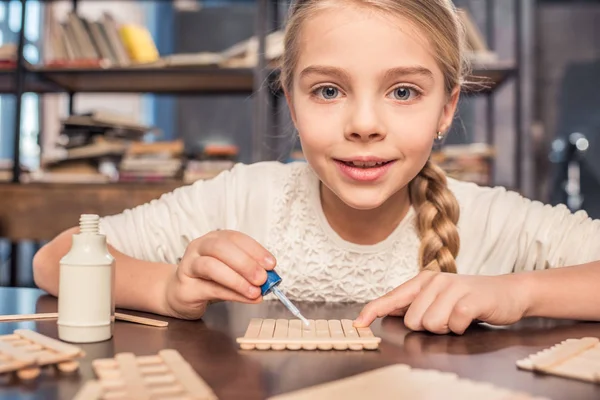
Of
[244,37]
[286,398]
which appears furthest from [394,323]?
[244,37]

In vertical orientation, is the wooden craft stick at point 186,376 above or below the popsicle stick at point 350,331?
above

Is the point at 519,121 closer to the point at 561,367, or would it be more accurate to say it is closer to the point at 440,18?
the point at 440,18

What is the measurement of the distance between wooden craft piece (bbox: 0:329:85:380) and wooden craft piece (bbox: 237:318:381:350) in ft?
0.49

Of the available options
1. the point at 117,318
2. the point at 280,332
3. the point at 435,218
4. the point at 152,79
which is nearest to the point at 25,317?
the point at 117,318

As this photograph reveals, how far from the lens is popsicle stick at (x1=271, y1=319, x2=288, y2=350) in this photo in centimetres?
57

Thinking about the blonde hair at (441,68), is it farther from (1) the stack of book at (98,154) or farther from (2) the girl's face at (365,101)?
(1) the stack of book at (98,154)

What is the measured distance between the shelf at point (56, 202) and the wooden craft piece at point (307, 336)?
5.54 ft

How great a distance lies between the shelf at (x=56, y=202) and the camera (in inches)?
89.3

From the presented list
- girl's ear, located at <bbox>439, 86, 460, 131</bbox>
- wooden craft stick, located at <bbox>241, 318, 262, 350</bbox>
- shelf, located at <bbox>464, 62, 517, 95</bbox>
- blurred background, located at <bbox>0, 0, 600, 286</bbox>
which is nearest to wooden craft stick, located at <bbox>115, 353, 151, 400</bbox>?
wooden craft stick, located at <bbox>241, 318, 262, 350</bbox>

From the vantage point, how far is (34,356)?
19.5 inches

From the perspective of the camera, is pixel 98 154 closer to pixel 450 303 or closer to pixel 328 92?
pixel 328 92

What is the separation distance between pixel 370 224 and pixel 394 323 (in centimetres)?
41

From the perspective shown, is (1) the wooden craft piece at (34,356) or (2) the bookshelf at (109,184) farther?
(2) the bookshelf at (109,184)

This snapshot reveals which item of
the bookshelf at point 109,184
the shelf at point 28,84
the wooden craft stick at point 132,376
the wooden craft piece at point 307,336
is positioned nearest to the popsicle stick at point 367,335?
the wooden craft piece at point 307,336
